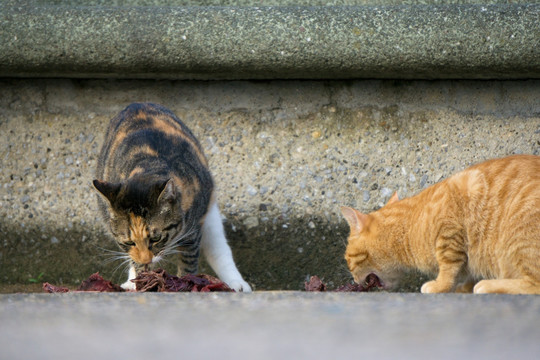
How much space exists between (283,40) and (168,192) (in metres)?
0.94

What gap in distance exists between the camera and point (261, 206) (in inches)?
148

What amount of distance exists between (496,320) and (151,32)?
7.76 feet

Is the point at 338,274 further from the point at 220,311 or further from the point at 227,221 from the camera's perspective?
the point at 220,311

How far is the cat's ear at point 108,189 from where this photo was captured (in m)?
3.09

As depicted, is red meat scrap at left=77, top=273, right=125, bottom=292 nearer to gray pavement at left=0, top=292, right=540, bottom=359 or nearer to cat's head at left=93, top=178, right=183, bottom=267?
cat's head at left=93, top=178, right=183, bottom=267

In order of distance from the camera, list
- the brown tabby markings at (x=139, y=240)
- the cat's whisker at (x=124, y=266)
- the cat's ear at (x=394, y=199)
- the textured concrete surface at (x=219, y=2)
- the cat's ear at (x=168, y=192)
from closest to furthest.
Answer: the cat's ear at (x=168, y=192) → the brown tabby markings at (x=139, y=240) → the cat's ear at (x=394, y=199) → the cat's whisker at (x=124, y=266) → the textured concrete surface at (x=219, y=2)

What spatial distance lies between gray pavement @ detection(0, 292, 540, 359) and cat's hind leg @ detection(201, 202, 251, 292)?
1.46m

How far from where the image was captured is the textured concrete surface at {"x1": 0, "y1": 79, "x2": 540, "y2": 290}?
3.70m

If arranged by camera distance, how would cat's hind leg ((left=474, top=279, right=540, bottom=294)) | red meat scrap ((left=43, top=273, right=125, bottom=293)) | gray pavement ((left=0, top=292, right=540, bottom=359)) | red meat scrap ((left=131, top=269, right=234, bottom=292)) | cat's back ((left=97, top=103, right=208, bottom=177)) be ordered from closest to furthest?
gray pavement ((left=0, top=292, right=540, bottom=359)) < cat's hind leg ((left=474, top=279, right=540, bottom=294)) < red meat scrap ((left=131, top=269, right=234, bottom=292)) < red meat scrap ((left=43, top=273, right=125, bottom=293)) < cat's back ((left=97, top=103, right=208, bottom=177))

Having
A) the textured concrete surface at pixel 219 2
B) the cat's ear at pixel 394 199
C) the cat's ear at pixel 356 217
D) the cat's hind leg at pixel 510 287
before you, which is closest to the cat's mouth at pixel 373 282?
the cat's ear at pixel 356 217

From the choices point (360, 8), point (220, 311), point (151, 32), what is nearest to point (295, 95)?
point (360, 8)

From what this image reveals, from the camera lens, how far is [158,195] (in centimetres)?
322

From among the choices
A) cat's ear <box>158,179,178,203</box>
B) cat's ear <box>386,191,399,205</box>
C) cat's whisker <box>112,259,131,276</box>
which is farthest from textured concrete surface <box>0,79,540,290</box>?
cat's ear <box>158,179,178,203</box>

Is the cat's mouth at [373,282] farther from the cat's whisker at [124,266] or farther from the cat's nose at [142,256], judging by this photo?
the cat's whisker at [124,266]
